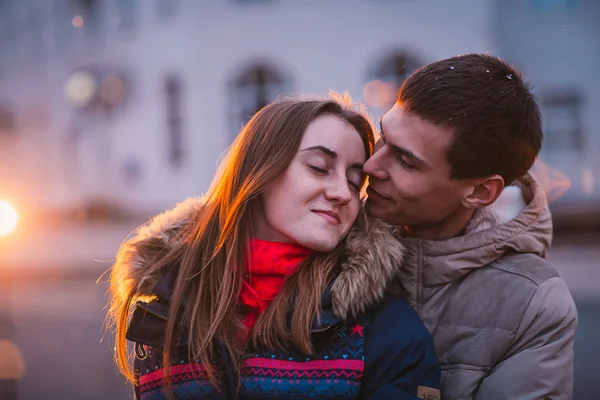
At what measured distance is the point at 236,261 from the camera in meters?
2.40

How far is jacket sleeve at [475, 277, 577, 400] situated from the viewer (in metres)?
2.13

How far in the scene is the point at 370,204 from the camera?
256cm

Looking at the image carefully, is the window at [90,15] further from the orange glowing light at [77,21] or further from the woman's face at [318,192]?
the woman's face at [318,192]

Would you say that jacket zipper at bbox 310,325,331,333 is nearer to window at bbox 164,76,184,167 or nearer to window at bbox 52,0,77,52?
window at bbox 164,76,184,167

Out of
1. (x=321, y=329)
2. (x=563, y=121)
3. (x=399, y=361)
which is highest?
(x=321, y=329)

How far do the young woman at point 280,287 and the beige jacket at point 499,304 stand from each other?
19 cm

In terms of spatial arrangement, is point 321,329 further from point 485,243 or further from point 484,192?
point 484,192

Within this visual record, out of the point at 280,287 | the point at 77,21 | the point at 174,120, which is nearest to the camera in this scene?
the point at 280,287

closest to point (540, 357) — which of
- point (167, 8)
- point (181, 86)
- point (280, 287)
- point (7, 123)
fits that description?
point (280, 287)

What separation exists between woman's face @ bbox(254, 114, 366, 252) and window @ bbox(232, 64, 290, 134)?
1516 cm

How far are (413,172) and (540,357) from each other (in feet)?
2.83

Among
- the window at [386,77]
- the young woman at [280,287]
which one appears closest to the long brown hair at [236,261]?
the young woman at [280,287]

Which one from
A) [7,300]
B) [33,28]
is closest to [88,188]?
[33,28]

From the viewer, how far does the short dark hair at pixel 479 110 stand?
2.34m
